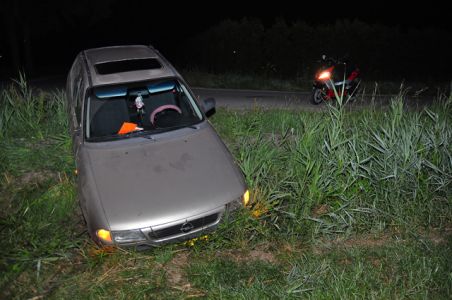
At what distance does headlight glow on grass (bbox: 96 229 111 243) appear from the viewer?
12.6ft

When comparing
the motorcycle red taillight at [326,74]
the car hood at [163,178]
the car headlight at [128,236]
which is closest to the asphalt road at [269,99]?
the motorcycle red taillight at [326,74]

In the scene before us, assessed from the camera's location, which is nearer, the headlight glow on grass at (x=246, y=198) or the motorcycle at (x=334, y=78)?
the headlight glow on grass at (x=246, y=198)

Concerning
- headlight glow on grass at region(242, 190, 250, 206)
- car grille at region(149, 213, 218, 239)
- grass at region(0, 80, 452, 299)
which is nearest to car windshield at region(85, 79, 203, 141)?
grass at region(0, 80, 452, 299)

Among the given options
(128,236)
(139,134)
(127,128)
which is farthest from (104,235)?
(127,128)

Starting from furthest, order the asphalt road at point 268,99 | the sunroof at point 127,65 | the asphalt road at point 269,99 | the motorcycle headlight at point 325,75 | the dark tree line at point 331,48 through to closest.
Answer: the dark tree line at point 331,48 → the asphalt road at point 269,99 → the asphalt road at point 268,99 → the motorcycle headlight at point 325,75 → the sunroof at point 127,65

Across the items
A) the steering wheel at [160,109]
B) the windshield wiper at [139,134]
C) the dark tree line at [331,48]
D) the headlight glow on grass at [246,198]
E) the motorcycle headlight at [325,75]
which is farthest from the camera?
the dark tree line at [331,48]

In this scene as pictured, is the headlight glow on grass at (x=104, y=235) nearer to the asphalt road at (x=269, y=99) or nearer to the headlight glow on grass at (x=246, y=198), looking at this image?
the headlight glow on grass at (x=246, y=198)

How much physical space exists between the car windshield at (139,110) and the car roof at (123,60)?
0.33 feet

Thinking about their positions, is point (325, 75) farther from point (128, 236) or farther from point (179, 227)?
point (128, 236)

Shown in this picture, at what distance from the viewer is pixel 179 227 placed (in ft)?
13.0

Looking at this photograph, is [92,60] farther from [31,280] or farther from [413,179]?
[413,179]

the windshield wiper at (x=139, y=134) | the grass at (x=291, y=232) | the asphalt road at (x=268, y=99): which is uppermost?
the windshield wiper at (x=139, y=134)

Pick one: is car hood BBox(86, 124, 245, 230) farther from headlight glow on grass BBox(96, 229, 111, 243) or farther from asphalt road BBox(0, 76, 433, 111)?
asphalt road BBox(0, 76, 433, 111)

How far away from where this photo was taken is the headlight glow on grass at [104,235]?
3847 millimetres
